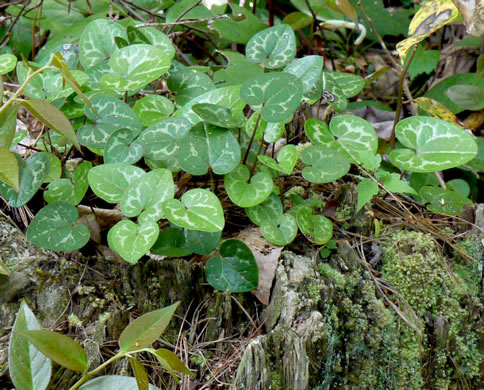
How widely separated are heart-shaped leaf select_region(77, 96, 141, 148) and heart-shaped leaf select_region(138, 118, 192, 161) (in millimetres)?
56

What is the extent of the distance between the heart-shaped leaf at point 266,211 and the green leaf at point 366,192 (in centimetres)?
21

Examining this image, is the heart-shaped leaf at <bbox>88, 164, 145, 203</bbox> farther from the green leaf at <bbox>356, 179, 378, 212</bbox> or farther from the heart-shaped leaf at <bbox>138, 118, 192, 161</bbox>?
the green leaf at <bbox>356, 179, 378, 212</bbox>

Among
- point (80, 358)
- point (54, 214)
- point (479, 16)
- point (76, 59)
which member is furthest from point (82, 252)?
point (479, 16)

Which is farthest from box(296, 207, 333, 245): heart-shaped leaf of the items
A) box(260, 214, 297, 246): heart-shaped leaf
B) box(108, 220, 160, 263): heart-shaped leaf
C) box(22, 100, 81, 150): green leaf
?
box(22, 100, 81, 150): green leaf

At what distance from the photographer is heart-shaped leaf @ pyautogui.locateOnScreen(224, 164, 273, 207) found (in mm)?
1196

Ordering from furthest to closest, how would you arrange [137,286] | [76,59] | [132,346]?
[76,59] < [137,286] < [132,346]

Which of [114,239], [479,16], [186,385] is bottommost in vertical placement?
[186,385]

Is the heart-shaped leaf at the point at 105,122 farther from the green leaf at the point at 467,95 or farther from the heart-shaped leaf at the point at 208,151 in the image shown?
the green leaf at the point at 467,95

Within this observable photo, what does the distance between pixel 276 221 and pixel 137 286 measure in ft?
1.31

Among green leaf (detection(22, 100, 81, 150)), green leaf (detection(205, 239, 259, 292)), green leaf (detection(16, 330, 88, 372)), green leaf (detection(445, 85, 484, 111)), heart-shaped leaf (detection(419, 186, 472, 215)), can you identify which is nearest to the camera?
green leaf (detection(16, 330, 88, 372))

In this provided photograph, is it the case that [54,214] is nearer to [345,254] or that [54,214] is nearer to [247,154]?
[247,154]

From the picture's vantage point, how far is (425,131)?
4.37 ft

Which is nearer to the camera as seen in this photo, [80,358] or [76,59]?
[80,358]

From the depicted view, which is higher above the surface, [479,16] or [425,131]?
[479,16]
